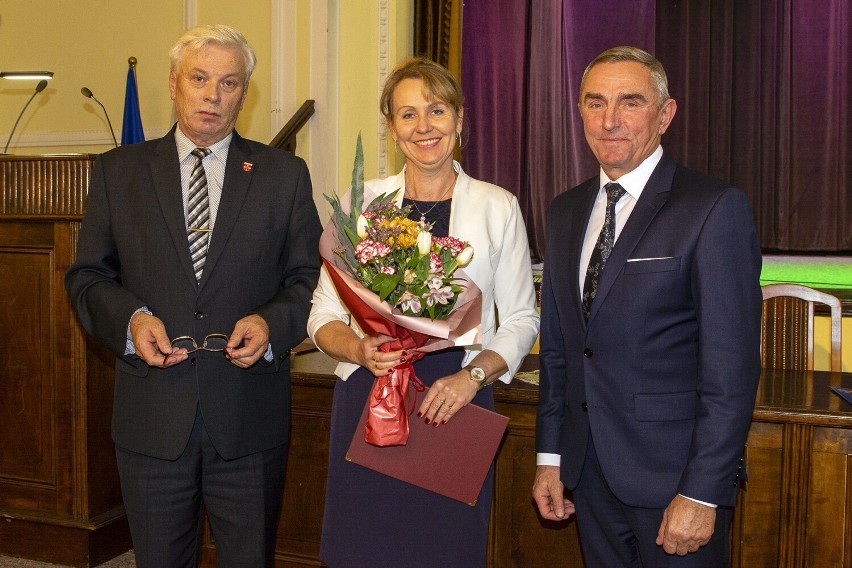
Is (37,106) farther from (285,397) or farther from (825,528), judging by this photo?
(825,528)

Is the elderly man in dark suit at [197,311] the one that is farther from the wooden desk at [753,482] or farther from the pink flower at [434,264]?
the wooden desk at [753,482]

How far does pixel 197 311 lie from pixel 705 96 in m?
4.66

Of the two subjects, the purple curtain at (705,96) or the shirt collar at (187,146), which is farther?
the purple curtain at (705,96)

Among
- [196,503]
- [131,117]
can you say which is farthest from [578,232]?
[131,117]

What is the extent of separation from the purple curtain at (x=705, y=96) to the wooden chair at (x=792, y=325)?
7.67ft

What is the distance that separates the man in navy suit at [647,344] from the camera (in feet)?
5.76

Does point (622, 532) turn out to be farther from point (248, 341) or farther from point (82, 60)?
point (82, 60)

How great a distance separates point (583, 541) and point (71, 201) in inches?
101

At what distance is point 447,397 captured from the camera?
6.48ft

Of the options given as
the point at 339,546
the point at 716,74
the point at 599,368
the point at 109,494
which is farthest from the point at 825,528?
the point at 716,74

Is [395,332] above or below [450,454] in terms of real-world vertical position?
above

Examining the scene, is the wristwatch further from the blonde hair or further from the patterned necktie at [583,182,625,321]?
the blonde hair

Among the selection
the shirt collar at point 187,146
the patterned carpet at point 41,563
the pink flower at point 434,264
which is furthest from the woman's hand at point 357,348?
the patterned carpet at point 41,563

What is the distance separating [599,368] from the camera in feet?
6.35
